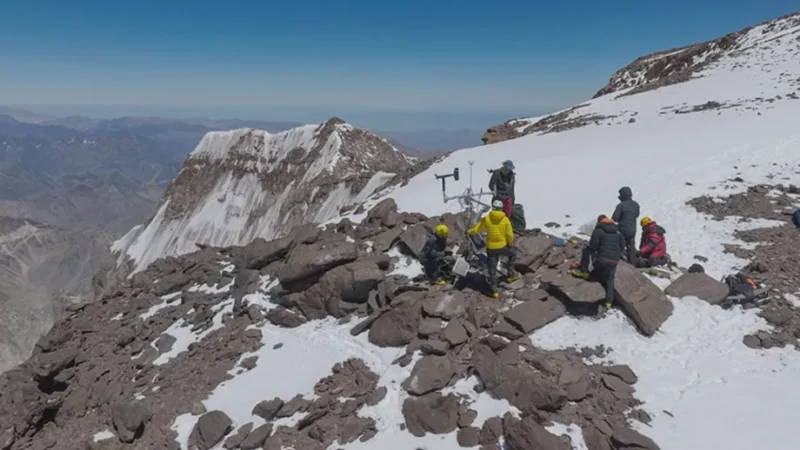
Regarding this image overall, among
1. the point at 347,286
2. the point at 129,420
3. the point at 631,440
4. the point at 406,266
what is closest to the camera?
the point at 631,440

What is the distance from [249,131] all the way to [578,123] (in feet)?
179

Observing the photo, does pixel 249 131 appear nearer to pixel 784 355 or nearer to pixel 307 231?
pixel 307 231

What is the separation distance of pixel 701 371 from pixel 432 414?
17.6 feet

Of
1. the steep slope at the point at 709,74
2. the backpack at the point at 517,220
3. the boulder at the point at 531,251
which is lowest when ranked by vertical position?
the boulder at the point at 531,251

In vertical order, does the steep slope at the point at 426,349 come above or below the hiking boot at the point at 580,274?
below

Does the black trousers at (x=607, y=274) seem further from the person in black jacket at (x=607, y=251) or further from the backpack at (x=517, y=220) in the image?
the backpack at (x=517, y=220)

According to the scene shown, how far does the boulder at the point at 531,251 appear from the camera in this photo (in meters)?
12.3

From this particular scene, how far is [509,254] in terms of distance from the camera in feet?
38.0

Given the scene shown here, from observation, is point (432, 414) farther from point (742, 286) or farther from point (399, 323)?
point (742, 286)

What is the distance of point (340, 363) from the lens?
10.9 meters

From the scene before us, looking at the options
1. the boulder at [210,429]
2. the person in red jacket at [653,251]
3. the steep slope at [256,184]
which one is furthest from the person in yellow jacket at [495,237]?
the steep slope at [256,184]

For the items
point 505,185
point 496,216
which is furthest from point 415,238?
point 496,216

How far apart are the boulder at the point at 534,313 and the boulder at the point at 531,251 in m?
1.37

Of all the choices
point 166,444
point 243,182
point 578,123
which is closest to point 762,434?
point 166,444
